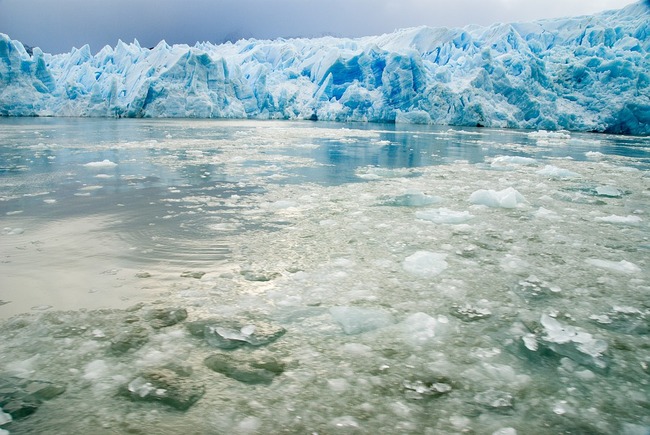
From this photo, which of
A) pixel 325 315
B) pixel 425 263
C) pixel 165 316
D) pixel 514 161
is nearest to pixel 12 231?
pixel 165 316

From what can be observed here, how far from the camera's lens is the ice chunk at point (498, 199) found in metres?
4.67

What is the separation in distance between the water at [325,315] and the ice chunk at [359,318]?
1 cm

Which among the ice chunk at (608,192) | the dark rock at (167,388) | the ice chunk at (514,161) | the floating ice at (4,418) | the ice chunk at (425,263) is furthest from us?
the ice chunk at (514,161)

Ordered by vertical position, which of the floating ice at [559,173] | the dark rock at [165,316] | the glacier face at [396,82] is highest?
the glacier face at [396,82]

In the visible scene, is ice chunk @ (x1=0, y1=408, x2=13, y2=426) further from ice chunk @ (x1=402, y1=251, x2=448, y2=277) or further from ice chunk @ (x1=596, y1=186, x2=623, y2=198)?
ice chunk @ (x1=596, y1=186, x2=623, y2=198)

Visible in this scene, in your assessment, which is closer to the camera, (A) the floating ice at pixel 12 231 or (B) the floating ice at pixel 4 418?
(B) the floating ice at pixel 4 418

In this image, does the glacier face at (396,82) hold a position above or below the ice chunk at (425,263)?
above

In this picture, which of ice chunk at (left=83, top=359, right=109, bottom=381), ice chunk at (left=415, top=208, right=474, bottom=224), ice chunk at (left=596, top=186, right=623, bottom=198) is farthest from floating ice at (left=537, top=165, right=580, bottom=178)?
ice chunk at (left=83, top=359, right=109, bottom=381)

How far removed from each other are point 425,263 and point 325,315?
38.8 inches

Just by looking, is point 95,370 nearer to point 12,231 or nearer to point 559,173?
point 12,231

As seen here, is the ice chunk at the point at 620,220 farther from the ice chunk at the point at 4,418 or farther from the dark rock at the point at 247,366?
the ice chunk at the point at 4,418

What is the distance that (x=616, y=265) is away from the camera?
2840 millimetres


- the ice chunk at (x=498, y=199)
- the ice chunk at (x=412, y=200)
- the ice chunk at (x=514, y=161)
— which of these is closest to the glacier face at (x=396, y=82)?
the ice chunk at (x=514, y=161)

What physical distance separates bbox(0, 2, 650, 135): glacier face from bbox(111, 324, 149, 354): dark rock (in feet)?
102
